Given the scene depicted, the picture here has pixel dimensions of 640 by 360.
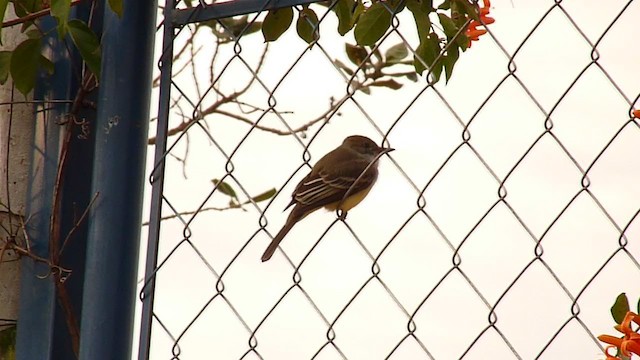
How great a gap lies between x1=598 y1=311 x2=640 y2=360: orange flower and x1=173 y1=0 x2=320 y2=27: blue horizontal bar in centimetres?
101

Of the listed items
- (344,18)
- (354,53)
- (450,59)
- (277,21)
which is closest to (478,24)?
(450,59)

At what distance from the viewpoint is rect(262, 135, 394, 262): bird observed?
320 centimetres

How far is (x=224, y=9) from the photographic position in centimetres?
263

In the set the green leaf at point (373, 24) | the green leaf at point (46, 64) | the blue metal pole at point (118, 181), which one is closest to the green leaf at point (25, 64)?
the green leaf at point (46, 64)

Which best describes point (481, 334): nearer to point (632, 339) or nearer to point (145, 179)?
point (632, 339)

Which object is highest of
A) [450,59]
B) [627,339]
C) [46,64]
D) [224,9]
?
[46,64]

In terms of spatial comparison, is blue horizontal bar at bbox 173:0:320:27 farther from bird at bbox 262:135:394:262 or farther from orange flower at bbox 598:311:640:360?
orange flower at bbox 598:311:640:360

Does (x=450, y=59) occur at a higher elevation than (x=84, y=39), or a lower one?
lower

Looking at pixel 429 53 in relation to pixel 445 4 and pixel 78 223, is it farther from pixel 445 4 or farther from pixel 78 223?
pixel 78 223

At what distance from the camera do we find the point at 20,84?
266 cm

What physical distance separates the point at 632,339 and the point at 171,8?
1.40m

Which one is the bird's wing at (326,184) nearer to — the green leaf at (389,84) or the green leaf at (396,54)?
the green leaf at (389,84)

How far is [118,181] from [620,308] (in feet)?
3.89

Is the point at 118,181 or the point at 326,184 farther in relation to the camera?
the point at 326,184
